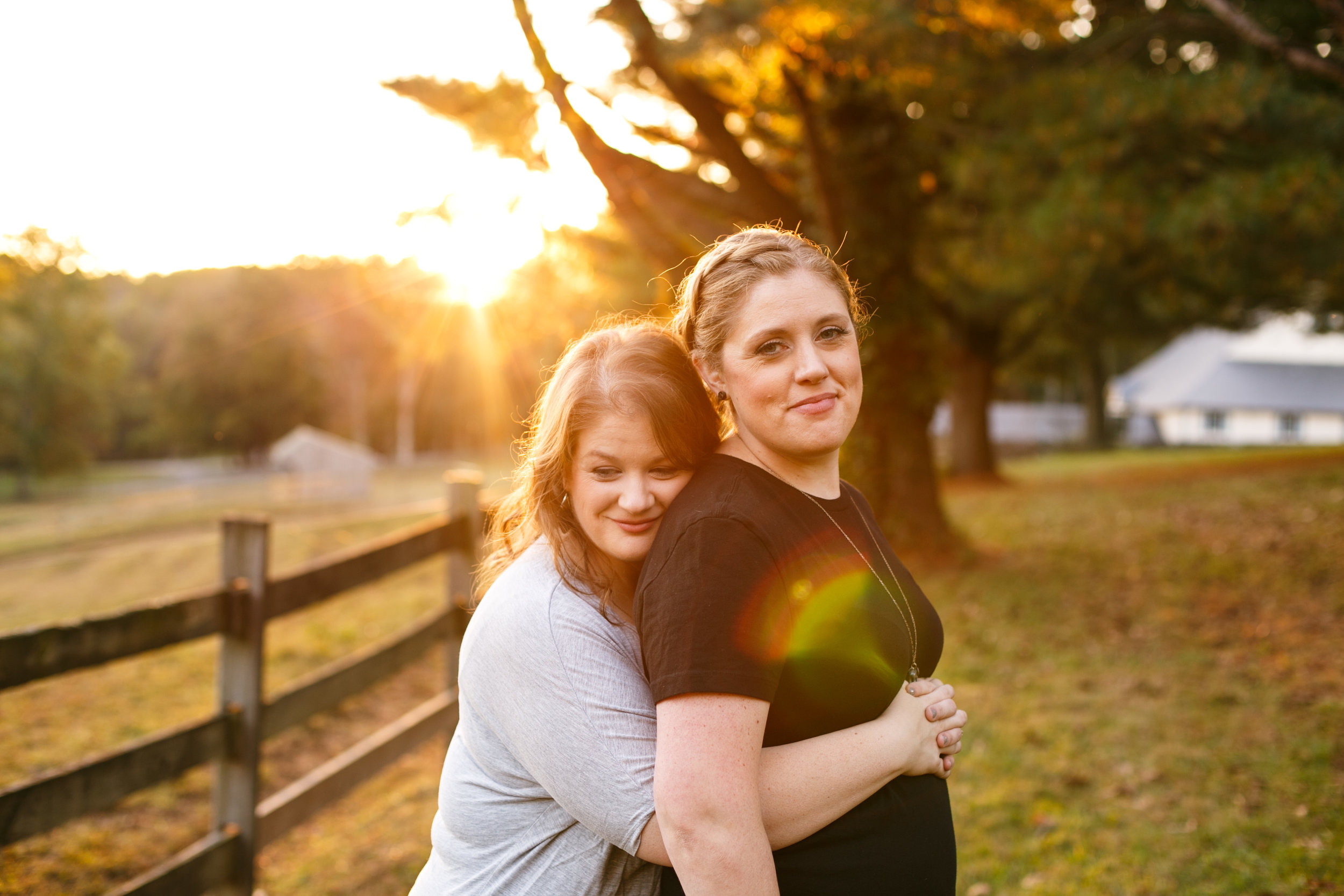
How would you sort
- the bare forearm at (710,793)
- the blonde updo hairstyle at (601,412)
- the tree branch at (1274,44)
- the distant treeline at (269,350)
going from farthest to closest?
the distant treeline at (269,350)
the tree branch at (1274,44)
the blonde updo hairstyle at (601,412)
the bare forearm at (710,793)

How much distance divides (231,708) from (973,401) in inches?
781

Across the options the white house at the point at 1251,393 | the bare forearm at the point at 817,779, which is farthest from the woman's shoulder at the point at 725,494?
the white house at the point at 1251,393

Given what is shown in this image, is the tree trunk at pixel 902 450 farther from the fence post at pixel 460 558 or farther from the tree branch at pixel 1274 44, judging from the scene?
the fence post at pixel 460 558

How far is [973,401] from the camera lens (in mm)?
21203

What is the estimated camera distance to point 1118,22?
9758 millimetres

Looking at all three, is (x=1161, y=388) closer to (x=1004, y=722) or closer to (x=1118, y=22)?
(x=1118, y=22)

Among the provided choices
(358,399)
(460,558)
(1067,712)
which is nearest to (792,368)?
(460,558)

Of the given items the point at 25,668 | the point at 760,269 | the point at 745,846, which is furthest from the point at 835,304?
the point at 25,668

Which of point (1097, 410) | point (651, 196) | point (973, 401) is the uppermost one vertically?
point (651, 196)

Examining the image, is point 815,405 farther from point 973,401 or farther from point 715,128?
point 973,401

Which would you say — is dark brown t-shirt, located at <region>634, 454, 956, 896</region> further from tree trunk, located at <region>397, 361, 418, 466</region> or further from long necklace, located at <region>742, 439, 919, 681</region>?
tree trunk, located at <region>397, 361, 418, 466</region>

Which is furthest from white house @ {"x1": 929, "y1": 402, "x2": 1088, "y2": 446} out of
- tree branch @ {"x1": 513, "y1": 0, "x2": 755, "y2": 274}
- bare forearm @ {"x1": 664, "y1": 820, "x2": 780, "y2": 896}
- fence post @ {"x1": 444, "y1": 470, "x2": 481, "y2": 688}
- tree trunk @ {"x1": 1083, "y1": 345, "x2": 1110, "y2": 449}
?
bare forearm @ {"x1": 664, "y1": 820, "x2": 780, "y2": 896}

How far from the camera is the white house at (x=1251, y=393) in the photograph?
47.4 metres

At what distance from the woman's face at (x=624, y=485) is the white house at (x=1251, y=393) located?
50.7m
